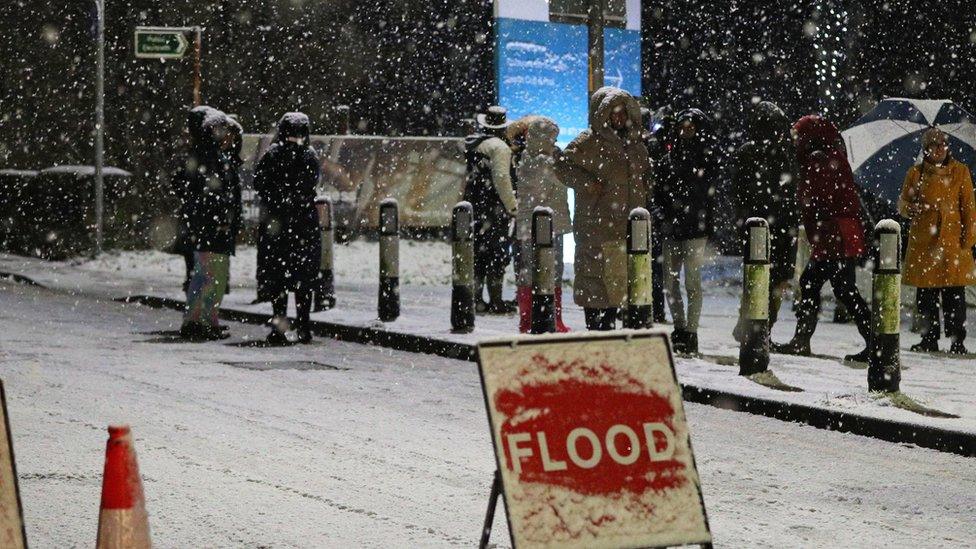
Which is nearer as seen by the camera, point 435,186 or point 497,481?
point 497,481

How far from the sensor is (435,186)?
2406cm

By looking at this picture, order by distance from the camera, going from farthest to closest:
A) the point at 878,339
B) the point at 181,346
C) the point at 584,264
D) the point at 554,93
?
the point at 554,93 < the point at 181,346 < the point at 584,264 < the point at 878,339

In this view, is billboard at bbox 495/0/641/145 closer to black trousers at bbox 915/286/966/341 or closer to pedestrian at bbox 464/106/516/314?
pedestrian at bbox 464/106/516/314

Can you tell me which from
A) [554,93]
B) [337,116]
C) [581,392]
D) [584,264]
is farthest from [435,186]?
[581,392]

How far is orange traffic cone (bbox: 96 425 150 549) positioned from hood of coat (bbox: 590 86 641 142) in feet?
22.5

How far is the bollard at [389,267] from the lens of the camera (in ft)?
46.1

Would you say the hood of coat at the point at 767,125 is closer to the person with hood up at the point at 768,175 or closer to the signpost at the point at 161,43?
the person with hood up at the point at 768,175

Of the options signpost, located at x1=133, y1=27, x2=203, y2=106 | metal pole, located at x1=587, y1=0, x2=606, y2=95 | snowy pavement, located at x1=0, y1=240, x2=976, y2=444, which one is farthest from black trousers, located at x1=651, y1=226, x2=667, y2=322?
signpost, located at x1=133, y1=27, x2=203, y2=106

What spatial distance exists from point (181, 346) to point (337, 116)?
17365mm

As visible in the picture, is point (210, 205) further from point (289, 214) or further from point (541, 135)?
point (541, 135)

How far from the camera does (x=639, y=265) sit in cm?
1074

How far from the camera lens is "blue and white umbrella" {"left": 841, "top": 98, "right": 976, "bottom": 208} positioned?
14.5 metres

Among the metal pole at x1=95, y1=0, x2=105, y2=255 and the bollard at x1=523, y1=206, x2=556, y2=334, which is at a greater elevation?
the metal pole at x1=95, y1=0, x2=105, y2=255

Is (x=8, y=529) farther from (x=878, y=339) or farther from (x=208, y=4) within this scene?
(x=208, y=4)
